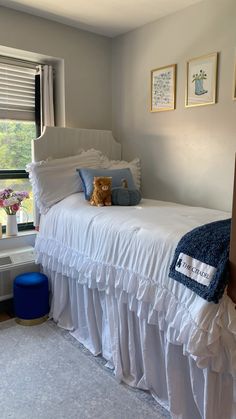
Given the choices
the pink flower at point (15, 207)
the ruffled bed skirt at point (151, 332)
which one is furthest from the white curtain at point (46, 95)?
the ruffled bed skirt at point (151, 332)

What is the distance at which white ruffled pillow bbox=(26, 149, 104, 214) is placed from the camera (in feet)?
8.68

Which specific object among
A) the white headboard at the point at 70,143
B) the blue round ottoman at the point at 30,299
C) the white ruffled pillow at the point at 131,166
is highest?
the white headboard at the point at 70,143

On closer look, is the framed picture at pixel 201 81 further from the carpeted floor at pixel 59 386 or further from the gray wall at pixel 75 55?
the carpeted floor at pixel 59 386

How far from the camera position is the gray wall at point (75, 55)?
2684 mm

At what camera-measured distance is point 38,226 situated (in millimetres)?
2928

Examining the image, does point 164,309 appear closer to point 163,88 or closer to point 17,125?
point 163,88

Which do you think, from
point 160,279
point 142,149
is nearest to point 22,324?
point 160,279

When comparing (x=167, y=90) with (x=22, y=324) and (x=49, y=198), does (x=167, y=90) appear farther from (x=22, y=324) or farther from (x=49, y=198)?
(x=22, y=324)

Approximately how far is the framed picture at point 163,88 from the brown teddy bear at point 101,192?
0.89m

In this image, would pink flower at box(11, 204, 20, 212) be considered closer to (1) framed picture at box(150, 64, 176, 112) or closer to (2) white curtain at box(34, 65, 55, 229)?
(2) white curtain at box(34, 65, 55, 229)

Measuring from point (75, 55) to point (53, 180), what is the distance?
127 cm

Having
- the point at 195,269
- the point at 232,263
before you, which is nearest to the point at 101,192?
the point at 195,269

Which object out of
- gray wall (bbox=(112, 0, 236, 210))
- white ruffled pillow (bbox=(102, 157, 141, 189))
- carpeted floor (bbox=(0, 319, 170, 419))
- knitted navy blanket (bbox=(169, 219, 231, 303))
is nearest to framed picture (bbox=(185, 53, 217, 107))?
gray wall (bbox=(112, 0, 236, 210))

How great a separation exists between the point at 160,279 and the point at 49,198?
1.40 meters
